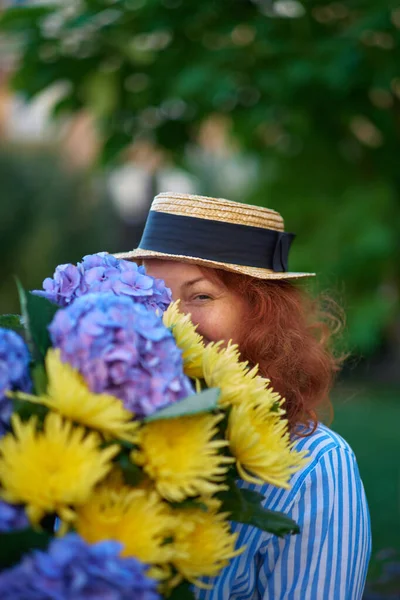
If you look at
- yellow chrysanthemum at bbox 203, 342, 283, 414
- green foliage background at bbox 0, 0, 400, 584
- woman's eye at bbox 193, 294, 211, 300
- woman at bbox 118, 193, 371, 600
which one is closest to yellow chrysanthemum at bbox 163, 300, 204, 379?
yellow chrysanthemum at bbox 203, 342, 283, 414

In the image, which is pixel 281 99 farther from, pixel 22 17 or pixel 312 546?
pixel 312 546

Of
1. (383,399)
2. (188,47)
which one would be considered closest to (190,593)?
(188,47)

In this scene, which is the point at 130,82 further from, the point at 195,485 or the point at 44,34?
the point at 195,485

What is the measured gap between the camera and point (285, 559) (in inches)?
74.7

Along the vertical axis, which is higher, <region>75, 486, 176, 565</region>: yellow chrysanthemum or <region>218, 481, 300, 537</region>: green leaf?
<region>75, 486, 176, 565</region>: yellow chrysanthemum

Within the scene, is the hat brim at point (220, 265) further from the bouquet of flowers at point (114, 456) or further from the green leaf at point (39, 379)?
the green leaf at point (39, 379)

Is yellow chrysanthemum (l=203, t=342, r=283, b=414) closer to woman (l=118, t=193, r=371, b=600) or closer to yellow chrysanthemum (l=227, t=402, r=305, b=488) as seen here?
yellow chrysanthemum (l=227, t=402, r=305, b=488)

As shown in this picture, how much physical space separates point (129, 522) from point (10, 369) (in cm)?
30

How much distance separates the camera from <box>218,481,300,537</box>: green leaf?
4.63 ft

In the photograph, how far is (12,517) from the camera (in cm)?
120

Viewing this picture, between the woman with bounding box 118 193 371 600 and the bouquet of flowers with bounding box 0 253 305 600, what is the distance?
0.51 meters

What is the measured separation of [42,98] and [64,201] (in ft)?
62.2

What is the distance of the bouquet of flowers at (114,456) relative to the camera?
1164 millimetres

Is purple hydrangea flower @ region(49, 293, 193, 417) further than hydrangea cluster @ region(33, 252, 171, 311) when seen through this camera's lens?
No
